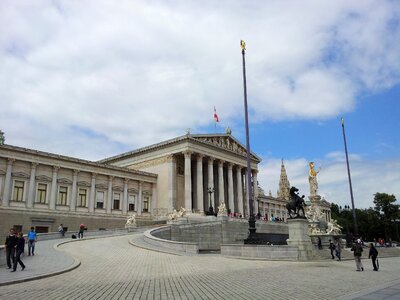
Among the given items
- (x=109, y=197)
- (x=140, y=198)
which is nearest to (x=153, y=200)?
(x=140, y=198)

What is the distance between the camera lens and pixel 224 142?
6975 cm

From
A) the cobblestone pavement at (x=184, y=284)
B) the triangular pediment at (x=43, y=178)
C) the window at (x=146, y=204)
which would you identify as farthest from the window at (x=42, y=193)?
the cobblestone pavement at (x=184, y=284)

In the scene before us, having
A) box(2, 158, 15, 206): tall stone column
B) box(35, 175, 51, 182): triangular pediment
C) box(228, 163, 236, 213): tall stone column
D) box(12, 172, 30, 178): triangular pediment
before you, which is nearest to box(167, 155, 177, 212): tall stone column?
box(228, 163, 236, 213): tall stone column

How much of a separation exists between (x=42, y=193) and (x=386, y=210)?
262ft

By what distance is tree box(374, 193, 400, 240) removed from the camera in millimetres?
90938

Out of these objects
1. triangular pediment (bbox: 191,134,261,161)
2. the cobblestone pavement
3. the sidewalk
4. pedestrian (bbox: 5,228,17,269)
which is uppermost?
triangular pediment (bbox: 191,134,261,161)

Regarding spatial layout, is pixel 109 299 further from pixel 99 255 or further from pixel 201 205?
pixel 201 205

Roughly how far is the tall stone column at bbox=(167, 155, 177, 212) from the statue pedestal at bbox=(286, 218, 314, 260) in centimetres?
3567

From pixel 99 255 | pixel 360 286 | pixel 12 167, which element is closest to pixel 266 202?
pixel 12 167

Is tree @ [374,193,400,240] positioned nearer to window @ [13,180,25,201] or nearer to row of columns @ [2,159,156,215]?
row of columns @ [2,159,156,215]

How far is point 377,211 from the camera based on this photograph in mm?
94125

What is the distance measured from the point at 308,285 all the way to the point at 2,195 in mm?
40307

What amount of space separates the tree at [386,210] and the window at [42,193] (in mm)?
77733

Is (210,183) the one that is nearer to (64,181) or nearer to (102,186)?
(102,186)
